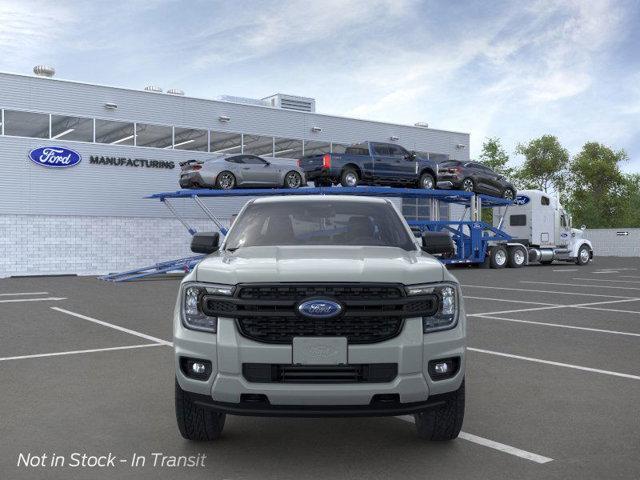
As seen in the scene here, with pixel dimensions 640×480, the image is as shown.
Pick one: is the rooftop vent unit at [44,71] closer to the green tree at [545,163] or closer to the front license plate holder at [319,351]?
the front license plate holder at [319,351]

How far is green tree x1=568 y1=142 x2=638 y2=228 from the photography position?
7400 cm

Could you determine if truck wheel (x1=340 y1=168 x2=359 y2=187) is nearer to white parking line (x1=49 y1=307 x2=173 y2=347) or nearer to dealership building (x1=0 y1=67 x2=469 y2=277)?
dealership building (x1=0 y1=67 x2=469 y2=277)

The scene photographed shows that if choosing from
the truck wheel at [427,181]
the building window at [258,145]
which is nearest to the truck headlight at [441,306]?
the truck wheel at [427,181]

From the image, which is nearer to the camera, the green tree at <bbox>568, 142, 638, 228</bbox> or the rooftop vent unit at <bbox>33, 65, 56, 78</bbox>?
the rooftop vent unit at <bbox>33, 65, 56, 78</bbox>

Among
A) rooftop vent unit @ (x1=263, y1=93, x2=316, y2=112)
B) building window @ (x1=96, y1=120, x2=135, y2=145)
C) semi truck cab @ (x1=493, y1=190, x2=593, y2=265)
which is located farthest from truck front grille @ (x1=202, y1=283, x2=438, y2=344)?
rooftop vent unit @ (x1=263, y1=93, x2=316, y2=112)

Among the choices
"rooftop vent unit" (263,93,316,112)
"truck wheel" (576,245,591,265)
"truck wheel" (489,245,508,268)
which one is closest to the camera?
"truck wheel" (489,245,508,268)

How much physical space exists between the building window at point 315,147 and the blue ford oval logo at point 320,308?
102ft

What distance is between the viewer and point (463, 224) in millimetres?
28719

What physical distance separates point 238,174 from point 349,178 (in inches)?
158

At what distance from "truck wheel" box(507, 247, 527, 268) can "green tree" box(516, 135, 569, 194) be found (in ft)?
160

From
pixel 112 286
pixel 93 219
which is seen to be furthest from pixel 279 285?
pixel 93 219

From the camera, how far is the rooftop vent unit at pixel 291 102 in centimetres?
3706

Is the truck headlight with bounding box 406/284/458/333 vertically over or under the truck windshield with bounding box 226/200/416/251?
under

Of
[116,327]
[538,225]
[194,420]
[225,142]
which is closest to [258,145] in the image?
[225,142]
